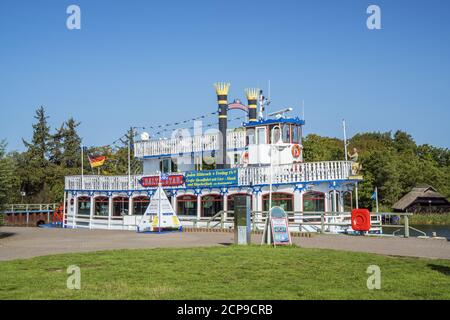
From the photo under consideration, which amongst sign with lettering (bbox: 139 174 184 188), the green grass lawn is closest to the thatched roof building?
sign with lettering (bbox: 139 174 184 188)

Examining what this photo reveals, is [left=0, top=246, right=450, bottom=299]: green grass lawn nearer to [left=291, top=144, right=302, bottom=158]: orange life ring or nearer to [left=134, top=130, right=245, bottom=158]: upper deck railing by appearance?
[left=291, top=144, right=302, bottom=158]: orange life ring

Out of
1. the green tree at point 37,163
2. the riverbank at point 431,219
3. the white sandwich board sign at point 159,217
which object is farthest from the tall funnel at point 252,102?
the green tree at point 37,163

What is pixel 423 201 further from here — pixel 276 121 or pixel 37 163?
pixel 37 163

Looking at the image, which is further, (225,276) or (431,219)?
(431,219)

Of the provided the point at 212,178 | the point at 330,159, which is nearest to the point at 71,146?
the point at 330,159

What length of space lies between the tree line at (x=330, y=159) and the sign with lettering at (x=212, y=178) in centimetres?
1776

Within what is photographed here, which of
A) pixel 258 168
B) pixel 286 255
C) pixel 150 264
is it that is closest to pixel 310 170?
pixel 258 168

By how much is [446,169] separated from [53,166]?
55.3m

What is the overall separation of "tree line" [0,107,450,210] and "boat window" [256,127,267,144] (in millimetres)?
20048

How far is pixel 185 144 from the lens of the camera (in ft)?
115

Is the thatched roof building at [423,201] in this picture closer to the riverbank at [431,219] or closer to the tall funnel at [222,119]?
the riverbank at [431,219]

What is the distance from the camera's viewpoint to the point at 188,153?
114ft

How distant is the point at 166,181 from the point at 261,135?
6682 millimetres

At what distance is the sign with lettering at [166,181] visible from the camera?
1243 inches
